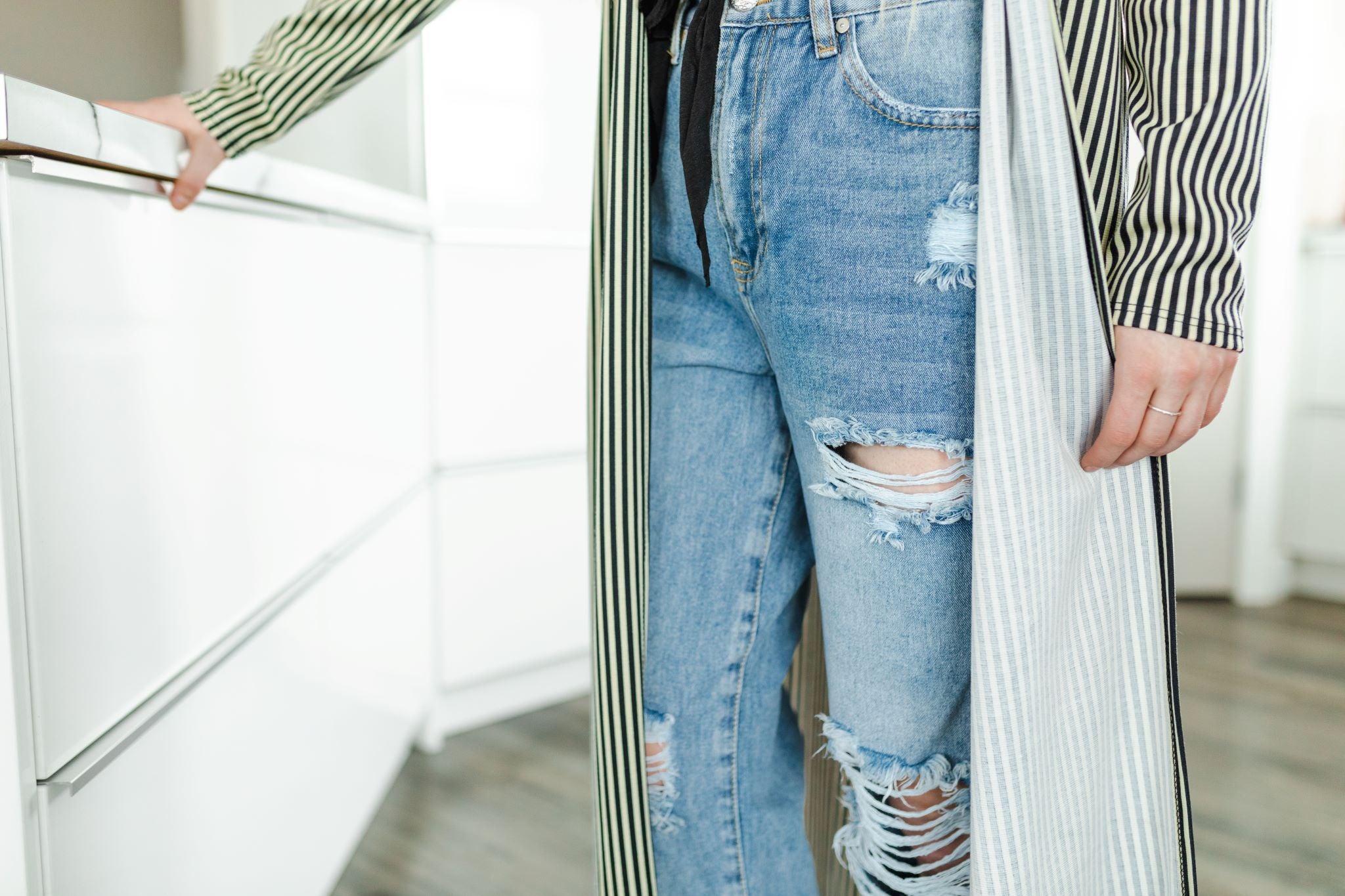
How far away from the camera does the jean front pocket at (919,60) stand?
1.80 ft

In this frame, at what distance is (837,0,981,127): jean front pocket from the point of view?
1.80 feet

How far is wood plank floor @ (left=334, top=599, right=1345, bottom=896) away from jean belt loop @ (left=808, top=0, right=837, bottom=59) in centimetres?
99

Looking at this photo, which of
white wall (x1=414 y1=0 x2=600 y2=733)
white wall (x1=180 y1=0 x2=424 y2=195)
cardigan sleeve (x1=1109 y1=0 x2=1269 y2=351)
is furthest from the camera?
white wall (x1=414 y1=0 x2=600 y2=733)

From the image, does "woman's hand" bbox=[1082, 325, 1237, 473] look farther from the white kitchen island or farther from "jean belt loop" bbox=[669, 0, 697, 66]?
the white kitchen island

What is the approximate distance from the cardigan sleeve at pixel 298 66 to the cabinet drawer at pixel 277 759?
0.44m

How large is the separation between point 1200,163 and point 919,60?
0.16 m

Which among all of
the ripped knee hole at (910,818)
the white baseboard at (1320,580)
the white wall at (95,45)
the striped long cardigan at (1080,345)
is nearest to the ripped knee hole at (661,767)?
the ripped knee hole at (910,818)

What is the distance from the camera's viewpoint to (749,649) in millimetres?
737

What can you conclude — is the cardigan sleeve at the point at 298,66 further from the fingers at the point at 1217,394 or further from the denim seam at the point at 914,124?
the fingers at the point at 1217,394

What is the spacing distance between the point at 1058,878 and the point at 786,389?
13.6 inches

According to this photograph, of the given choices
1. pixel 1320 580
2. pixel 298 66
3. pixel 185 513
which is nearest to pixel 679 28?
pixel 298 66

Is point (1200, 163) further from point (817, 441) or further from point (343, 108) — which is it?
point (343, 108)

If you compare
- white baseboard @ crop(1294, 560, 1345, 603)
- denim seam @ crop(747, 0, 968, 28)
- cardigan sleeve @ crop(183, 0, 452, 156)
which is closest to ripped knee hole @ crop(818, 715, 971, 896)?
denim seam @ crop(747, 0, 968, 28)

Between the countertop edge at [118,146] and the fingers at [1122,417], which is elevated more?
the countertop edge at [118,146]
